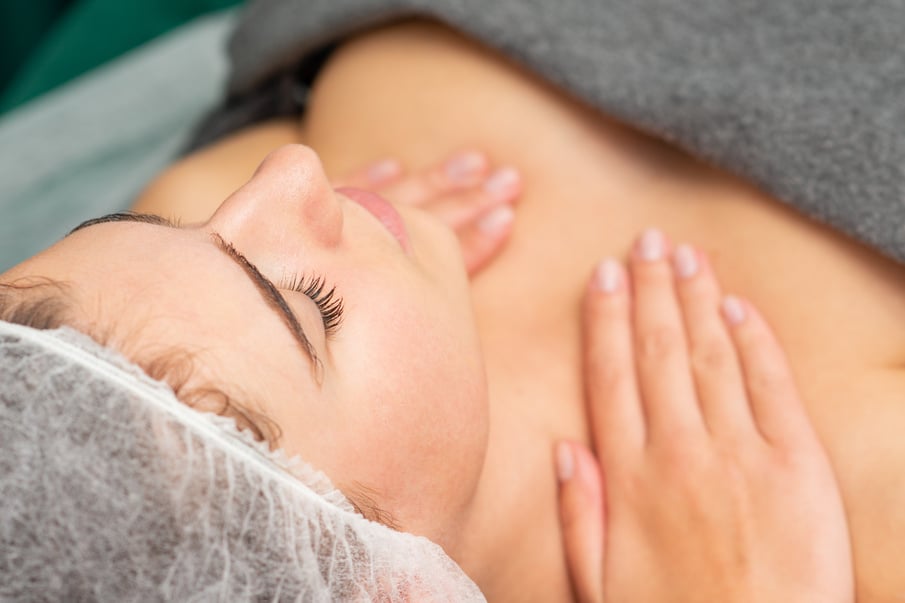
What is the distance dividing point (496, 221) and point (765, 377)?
391 mm

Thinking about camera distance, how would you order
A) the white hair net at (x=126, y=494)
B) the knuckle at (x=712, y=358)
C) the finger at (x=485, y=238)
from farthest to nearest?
the finger at (x=485, y=238)
the knuckle at (x=712, y=358)
the white hair net at (x=126, y=494)

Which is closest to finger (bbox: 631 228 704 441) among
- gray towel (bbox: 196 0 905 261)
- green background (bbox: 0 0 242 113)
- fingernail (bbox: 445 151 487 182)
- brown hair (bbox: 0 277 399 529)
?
gray towel (bbox: 196 0 905 261)

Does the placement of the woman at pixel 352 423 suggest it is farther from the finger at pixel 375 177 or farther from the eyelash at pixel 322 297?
the finger at pixel 375 177

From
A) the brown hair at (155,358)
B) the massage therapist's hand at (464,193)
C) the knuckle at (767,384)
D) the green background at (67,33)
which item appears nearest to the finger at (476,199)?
the massage therapist's hand at (464,193)

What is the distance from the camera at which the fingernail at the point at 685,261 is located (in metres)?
1.03

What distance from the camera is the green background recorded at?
6.01ft

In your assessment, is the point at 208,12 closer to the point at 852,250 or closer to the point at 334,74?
the point at 334,74

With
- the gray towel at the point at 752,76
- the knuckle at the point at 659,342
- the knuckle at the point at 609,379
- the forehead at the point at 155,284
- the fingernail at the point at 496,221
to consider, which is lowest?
the knuckle at the point at 609,379

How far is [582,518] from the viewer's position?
3.11ft

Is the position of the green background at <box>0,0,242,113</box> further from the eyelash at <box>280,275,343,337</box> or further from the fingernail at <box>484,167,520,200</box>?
the eyelash at <box>280,275,343,337</box>

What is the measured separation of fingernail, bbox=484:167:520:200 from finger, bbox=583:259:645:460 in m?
0.17

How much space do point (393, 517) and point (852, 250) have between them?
2.04 feet

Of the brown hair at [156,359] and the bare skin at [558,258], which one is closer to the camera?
the brown hair at [156,359]

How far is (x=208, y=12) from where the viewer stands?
1985mm
